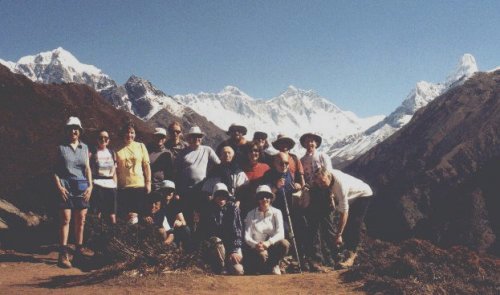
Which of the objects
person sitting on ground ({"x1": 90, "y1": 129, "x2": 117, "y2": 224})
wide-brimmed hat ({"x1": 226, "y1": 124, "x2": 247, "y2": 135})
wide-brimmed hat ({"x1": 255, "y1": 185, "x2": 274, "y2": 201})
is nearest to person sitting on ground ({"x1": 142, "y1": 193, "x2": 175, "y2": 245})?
person sitting on ground ({"x1": 90, "y1": 129, "x2": 117, "y2": 224})

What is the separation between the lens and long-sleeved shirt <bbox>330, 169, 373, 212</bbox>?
7.41m

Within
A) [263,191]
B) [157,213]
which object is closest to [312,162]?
[263,191]

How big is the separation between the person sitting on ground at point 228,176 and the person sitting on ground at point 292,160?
3.29 feet

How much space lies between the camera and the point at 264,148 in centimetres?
912

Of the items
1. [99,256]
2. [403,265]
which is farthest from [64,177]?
[403,265]

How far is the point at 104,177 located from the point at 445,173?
100204 millimetres

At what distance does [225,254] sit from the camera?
736 centimetres

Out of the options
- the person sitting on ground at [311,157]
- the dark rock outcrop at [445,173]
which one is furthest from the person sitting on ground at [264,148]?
the dark rock outcrop at [445,173]

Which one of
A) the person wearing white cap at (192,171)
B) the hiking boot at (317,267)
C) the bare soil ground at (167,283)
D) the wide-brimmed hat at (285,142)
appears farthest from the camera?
the wide-brimmed hat at (285,142)

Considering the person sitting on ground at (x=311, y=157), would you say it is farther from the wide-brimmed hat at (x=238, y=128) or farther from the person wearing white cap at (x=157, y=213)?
the person wearing white cap at (x=157, y=213)

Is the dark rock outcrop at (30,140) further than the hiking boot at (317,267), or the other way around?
the dark rock outcrop at (30,140)

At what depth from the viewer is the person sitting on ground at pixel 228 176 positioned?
306 inches

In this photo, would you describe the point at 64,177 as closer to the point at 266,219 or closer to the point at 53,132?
the point at 266,219

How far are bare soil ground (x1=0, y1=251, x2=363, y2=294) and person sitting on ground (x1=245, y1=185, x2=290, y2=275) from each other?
0.42 meters
